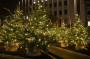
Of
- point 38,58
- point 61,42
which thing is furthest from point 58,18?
point 38,58

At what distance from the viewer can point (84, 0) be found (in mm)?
87312

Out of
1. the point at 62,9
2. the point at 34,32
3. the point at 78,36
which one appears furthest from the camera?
the point at 62,9

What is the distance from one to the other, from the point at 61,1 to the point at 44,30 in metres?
79.7

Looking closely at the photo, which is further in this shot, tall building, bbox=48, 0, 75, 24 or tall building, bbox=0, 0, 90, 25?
tall building, bbox=48, 0, 75, 24

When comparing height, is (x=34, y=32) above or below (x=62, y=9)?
below

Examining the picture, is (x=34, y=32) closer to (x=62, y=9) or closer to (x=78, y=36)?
(x=78, y=36)

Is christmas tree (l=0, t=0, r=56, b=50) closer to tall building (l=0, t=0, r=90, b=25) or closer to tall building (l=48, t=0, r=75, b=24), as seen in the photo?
tall building (l=0, t=0, r=90, b=25)

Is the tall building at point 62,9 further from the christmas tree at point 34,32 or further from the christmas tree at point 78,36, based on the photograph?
the christmas tree at point 34,32

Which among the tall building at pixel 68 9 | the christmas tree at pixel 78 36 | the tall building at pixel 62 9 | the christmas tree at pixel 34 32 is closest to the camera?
the christmas tree at pixel 34 32

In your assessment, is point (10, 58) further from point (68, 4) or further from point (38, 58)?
point (68, 4)

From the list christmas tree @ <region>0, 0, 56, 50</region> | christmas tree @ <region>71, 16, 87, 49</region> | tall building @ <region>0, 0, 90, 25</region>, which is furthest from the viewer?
tall building @ <region>0, 0, 90, 25</region>

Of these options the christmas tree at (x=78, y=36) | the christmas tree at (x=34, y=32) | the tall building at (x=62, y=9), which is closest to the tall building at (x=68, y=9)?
the tall building at (x=62, y=9)

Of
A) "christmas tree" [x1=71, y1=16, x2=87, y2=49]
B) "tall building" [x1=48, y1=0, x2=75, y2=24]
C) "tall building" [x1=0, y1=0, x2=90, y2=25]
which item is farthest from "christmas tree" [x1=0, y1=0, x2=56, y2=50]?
"tall building" [x1=48, y1=0, x2=75, y2=24]

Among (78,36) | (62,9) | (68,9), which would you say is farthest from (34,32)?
(62,9)
